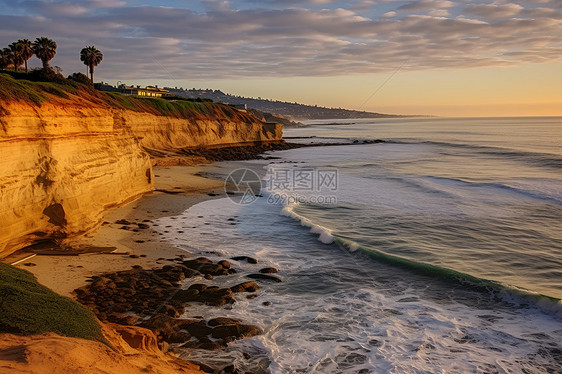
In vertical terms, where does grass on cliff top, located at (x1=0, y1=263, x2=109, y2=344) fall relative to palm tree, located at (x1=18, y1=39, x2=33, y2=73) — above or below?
below

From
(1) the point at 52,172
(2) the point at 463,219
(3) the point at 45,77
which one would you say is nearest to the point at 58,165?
(1) the point at 52,172

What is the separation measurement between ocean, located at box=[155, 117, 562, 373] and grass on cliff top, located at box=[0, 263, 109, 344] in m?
2.46

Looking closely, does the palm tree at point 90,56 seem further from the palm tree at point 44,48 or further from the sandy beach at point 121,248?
the sandy beach at point 121,248

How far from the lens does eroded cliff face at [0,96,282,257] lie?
529 inches

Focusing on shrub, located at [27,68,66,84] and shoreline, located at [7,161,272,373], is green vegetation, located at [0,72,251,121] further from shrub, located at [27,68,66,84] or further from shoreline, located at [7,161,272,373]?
shoreline, located at [7,161,272,373]

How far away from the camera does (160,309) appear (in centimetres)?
1095

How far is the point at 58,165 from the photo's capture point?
1563 cm

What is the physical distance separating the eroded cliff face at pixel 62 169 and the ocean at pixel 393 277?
12.0 feet

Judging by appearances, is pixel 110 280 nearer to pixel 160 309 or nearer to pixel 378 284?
pixel 160 309

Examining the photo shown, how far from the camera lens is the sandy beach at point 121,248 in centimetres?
1255

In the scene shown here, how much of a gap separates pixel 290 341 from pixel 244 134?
2478 inches

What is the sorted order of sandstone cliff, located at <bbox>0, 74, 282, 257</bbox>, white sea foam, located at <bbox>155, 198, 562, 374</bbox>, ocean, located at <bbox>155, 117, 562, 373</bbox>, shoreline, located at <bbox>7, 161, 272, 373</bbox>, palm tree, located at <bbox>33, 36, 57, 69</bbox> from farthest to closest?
palm tree, located at <bbox>33, 36, 57, 69</bbox> < sandstone cliff, located at <bbox>0, 74, 282, 257</bbox> < shoreline, located at <bbox>7, 161, 272, 373</bbox> < ocean, located at <bbox>155, 117, 562, 373</bbox> < white sea foam, located at <bbox>155, 198, 562, 374</bbox>

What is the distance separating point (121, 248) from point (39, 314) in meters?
7.89

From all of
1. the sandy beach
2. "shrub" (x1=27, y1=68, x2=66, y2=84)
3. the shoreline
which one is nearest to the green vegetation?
"shrub" (x1=27, y1=68, x2=66, y2=84)
